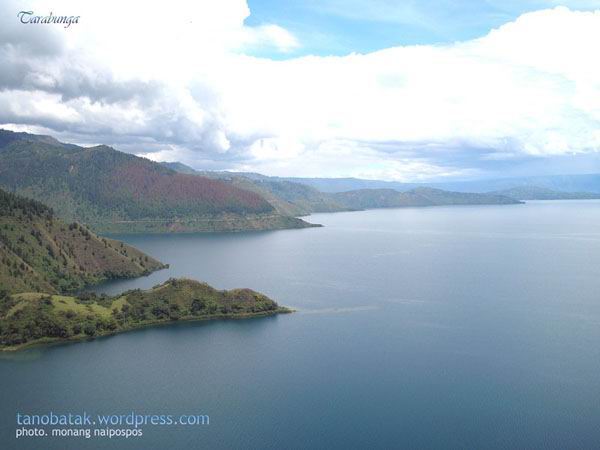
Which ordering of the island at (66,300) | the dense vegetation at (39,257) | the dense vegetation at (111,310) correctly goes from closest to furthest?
the dense vegetation at (111,310) < the island at (66,300) < the dense vegetation at (39,257)

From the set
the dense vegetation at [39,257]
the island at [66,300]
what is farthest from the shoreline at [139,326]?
the dense vegetation at [39,257]

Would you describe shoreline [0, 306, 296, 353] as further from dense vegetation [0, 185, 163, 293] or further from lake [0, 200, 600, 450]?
dense vegetation [0, 185, 163, 293]

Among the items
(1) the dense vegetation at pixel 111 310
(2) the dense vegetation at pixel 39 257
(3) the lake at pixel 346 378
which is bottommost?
(3) the lake at pixel 346 378

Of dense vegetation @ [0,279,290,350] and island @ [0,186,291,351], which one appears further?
island @ [0,186,291,351]

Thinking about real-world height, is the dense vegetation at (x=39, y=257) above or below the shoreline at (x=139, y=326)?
above

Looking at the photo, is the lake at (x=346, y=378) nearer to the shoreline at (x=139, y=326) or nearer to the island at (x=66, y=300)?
the shoreline at (x=139, y=326)

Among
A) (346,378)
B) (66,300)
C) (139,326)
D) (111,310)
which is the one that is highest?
(66,300)

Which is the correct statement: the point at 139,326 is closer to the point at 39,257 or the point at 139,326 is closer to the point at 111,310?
the point at 111,310

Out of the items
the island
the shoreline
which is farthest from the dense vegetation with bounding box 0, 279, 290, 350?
the shoreline

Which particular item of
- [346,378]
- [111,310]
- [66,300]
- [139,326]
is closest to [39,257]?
[66,300]
